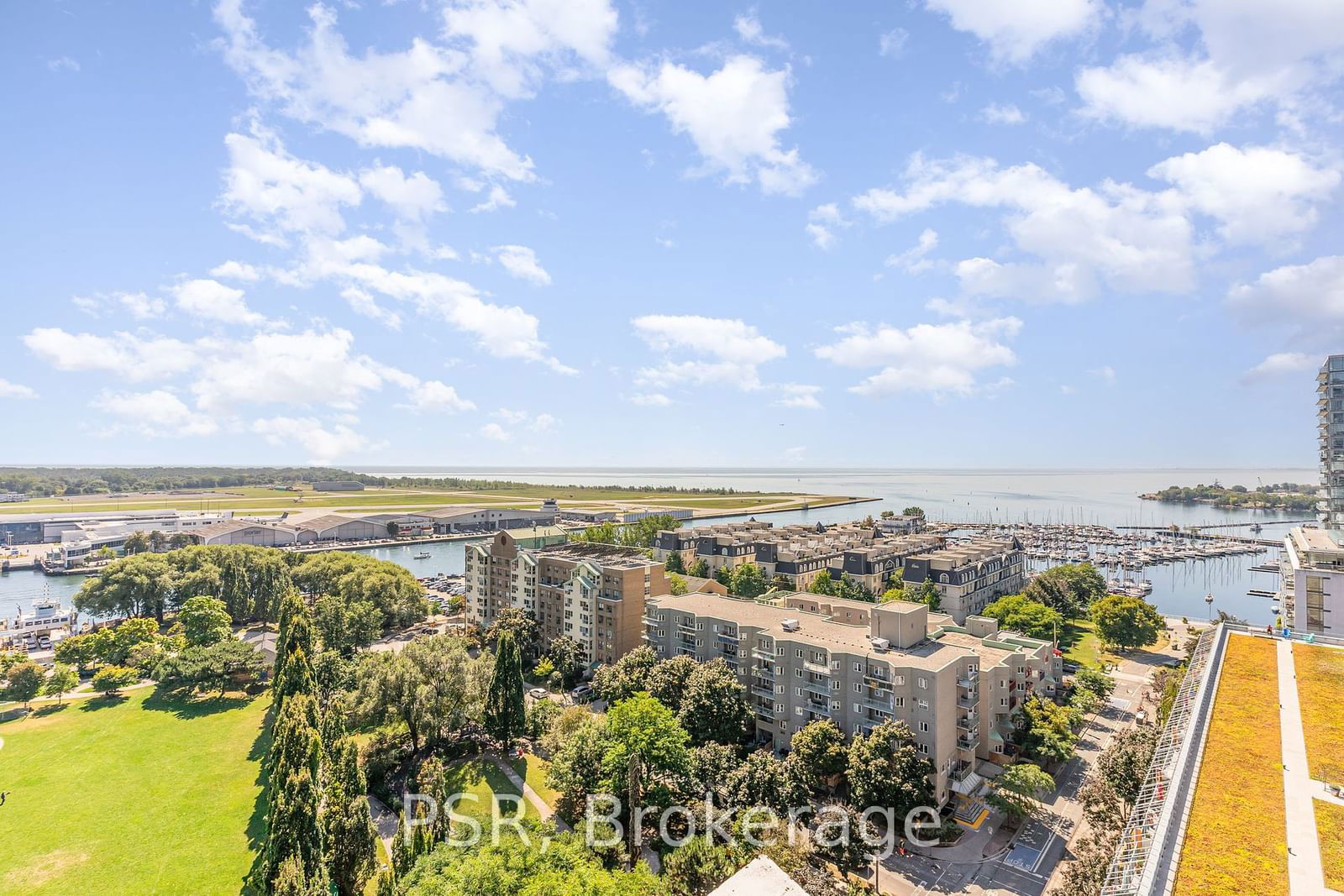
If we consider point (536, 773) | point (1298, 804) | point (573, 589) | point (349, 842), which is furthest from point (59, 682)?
point (1298, 804)

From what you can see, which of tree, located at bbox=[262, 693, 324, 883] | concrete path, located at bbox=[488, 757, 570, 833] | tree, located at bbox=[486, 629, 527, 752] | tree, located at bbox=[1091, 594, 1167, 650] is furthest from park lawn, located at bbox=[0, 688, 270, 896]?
tree, located at bbox=[1091, 594, 1167, 650]

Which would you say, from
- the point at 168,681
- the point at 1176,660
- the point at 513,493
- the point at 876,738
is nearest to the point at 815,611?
the point at 876,738

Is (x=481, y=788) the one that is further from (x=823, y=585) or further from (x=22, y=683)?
(x=823, y=585)

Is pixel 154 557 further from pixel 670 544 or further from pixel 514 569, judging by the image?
pixel 670 544

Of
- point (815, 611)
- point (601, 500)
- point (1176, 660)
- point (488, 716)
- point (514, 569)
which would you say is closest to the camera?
point (488, 716)

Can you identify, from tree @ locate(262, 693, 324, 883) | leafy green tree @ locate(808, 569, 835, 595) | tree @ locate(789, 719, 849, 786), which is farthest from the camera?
leafy green tree @ locate(808, 569, 835, 595)

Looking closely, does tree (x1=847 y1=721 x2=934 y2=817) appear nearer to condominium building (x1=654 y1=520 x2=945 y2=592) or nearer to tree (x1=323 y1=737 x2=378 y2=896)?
tree (x1=323 y1=737 x2=378 y2=896)
